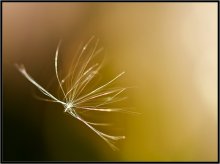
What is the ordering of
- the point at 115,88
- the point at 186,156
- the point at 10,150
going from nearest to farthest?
the point at 115,88, the point at 10,150, the point at 186,156

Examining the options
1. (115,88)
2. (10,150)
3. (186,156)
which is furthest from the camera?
(186,156)

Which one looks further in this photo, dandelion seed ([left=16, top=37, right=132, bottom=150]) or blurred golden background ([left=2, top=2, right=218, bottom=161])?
blurred golden background ([left=2, top=2, right=218, bottom=161])

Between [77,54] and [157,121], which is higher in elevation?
[77,54]

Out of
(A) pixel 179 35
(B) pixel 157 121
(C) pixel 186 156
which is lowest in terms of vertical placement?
(C) pixel 186 156

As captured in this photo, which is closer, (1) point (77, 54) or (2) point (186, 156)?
(1) point (77, 54)

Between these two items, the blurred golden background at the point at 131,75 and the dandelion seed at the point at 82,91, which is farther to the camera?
the blurred golden background at the point at 131,75

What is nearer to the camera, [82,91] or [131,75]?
[82,91]

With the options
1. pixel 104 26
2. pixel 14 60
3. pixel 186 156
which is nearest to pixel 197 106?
pixel 186 156

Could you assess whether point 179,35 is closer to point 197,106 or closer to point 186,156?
point 197,106
